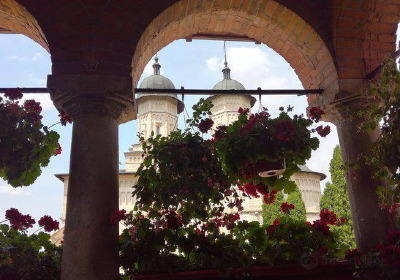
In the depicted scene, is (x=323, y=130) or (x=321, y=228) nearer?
(x=321, y=228)

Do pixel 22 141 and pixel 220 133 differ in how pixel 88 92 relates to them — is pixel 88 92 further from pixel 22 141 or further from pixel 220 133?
pixel 220 133

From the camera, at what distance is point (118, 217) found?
2.67 m

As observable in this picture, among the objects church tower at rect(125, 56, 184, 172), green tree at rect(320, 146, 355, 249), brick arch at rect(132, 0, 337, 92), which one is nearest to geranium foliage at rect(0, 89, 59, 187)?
brick arch at rect(132, 0, 337, 92)

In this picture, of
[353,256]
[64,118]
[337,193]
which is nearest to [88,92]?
[64,118]

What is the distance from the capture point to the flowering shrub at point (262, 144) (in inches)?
118

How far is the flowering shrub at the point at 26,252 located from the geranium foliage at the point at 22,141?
0.32m

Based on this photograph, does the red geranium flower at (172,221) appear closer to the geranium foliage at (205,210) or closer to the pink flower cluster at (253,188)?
the geranium foliage at (205,210)

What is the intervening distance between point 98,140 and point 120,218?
2.31 feet

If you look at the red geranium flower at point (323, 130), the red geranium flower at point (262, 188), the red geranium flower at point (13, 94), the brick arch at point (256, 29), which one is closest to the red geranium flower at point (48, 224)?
the red geranium flower at point (13, 94)

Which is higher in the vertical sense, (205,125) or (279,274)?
(205,125)

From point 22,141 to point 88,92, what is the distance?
27.4 inches

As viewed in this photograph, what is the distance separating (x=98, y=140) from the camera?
2.95 m

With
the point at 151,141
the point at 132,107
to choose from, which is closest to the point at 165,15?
the point at 132,107

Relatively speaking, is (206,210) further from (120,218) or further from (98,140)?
(98,140)
